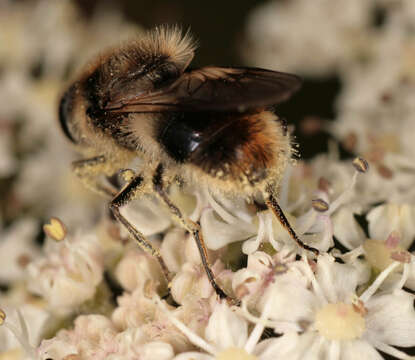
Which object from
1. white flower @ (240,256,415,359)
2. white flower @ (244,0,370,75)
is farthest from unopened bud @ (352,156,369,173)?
white flower @ (244,0,370,75)

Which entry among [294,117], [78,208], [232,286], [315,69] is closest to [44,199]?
[78,208]

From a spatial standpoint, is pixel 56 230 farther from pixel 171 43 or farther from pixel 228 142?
pixel 228 142

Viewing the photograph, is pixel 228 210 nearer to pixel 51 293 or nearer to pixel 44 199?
pixel 51 293

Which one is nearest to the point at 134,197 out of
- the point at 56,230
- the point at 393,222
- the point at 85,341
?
the point at 56,230

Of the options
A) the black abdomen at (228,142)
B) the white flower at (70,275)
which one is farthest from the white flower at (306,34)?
the black abdomen at (228,142)

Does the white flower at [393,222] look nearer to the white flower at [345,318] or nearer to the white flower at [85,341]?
the white flower at [345,318]

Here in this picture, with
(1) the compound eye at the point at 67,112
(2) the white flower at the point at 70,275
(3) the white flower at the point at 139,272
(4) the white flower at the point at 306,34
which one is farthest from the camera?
(4) the white flower at the point at 306,34

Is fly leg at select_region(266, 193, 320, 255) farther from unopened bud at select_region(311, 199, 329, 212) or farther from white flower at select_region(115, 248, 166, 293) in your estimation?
white flower at select_region(115, 248, 166, 293)
